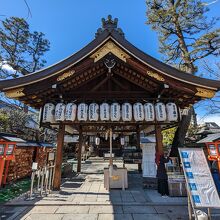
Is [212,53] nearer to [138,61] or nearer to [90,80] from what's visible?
[138,61]

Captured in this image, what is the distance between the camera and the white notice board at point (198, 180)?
415 centimetres

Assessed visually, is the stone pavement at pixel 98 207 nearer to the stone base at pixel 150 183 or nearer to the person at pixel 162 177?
the person at pixel 162 177

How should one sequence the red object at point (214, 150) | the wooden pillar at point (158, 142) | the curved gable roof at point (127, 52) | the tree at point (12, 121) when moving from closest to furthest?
the red object at point (214, 150) → the curved gable roof at point (127, 52) → the wooden pillar at point (158, 142) → the tree at point (12, 121)

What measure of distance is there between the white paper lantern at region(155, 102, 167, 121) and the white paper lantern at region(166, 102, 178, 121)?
0.22 meters

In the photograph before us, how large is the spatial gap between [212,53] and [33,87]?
15054 millimetres

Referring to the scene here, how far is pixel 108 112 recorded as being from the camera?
6902 mm

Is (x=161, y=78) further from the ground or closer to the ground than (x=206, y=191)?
further from the ground

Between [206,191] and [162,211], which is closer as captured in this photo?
[206,191]

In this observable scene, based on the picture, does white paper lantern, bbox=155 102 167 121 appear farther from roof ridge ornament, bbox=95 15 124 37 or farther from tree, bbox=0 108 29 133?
tree, bbox=0 108 29 133

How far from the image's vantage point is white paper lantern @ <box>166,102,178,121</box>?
703cm

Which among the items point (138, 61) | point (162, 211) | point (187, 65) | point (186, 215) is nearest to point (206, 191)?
point (186, 215)

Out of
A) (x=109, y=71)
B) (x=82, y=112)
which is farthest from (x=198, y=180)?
(x=109, y=71)

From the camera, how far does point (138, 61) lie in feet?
22.3

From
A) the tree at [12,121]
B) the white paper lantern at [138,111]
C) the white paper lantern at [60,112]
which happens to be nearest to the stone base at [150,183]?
the white paper lantern at [138,111]
